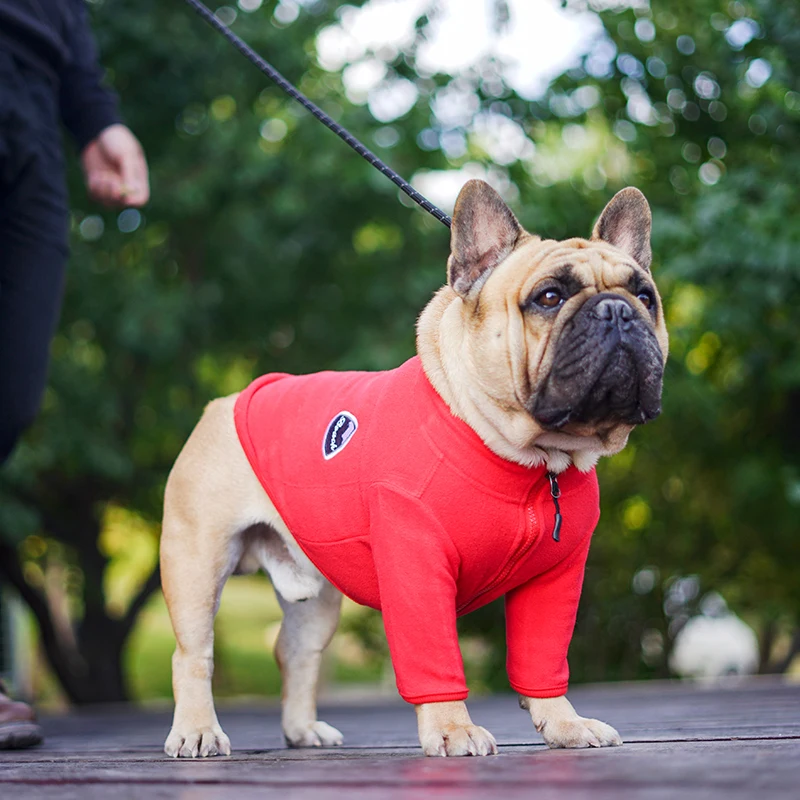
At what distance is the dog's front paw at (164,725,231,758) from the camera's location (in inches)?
108

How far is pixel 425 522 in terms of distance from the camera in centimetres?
242

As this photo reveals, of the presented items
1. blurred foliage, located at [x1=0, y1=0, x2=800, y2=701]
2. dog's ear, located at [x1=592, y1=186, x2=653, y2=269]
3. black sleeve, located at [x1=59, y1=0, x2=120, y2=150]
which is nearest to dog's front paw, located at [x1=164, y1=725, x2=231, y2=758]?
dog's ear, located at [x1=592, y1=186, x2=653, y2=269]

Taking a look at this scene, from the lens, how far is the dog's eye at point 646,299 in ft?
8.80

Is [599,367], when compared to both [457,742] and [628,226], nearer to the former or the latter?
[628,226]

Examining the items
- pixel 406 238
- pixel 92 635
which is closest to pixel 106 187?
pixel 406 238

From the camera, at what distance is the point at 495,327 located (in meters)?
2.56

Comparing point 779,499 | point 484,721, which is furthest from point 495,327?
point 779,499

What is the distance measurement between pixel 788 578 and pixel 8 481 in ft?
23.8

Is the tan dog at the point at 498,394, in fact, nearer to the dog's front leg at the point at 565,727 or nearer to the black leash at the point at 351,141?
the dog's front leg at the point at 565,727

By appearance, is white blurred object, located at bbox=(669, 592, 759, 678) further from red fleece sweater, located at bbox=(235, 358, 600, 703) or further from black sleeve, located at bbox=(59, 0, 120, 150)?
red fleece sweater, located at bbox=(235, 358, 600, 703)

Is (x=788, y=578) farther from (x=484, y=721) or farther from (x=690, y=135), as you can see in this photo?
(x=484, y=721)

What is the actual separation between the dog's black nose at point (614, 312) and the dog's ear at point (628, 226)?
489 mm

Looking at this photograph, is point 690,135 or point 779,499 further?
point 779,499

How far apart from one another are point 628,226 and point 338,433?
97 cm
